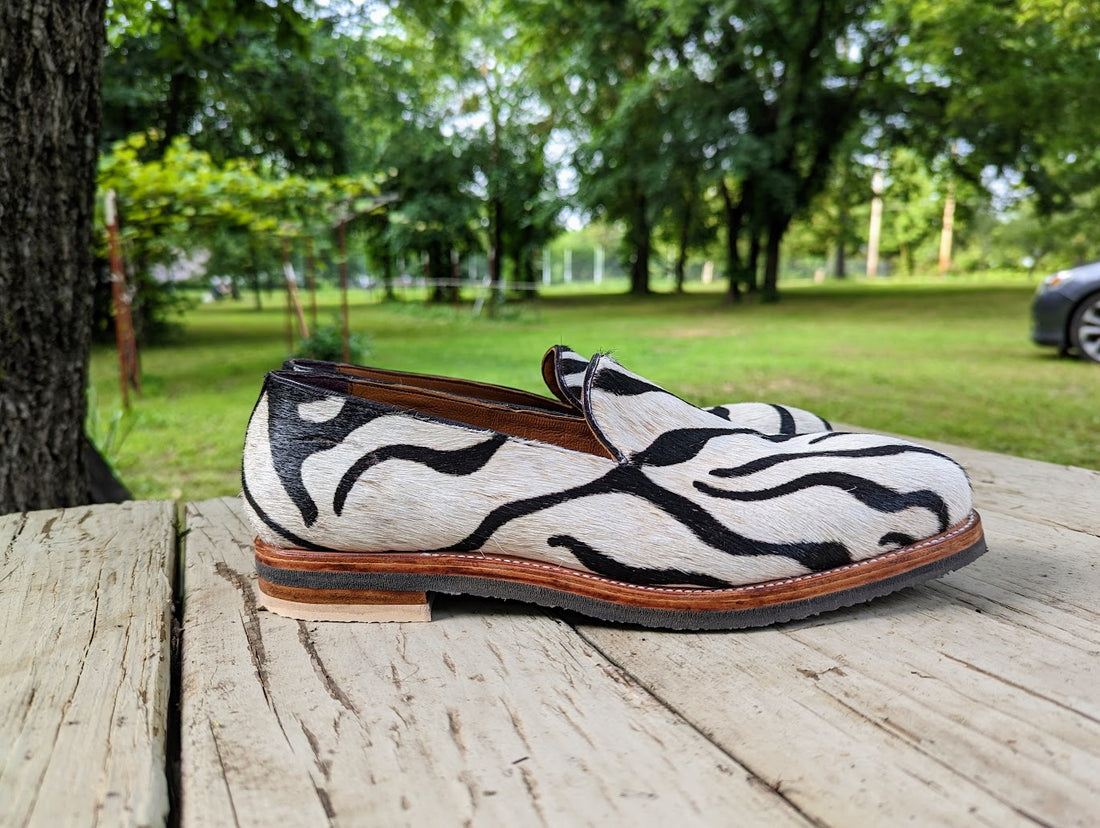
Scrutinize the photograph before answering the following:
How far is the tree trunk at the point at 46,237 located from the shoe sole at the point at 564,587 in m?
1.12

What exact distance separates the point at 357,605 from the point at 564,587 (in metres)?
0.22

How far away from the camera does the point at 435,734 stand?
24.5 inches

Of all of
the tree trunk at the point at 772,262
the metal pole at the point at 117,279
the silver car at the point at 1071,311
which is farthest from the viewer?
the tree trunk at the point at 772,262

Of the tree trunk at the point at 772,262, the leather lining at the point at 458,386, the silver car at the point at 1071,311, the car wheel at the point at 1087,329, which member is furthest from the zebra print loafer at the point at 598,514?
the tree trunk at the point at 772,262

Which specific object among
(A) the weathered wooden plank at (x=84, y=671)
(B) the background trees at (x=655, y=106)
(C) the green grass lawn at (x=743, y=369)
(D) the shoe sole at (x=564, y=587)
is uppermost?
(B) the background trees at (x=655, y=106)

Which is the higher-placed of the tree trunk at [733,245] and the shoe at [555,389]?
the tree trunk at [733,245]

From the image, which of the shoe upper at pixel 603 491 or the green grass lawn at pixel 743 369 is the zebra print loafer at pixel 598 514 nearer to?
the shoe upper at pixel 603 491

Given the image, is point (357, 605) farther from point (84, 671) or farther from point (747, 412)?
point (747, 412)

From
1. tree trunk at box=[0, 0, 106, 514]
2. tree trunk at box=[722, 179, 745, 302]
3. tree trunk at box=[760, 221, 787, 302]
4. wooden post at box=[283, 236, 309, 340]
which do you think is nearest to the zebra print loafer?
tree trunk at box=[0, 0, 106, 514]

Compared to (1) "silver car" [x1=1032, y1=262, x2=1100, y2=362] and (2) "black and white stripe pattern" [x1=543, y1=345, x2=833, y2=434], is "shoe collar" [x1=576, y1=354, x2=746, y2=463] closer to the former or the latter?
(2) "black and white stripe pattern" [x1=543, y1=345, x2=833, y2=434]

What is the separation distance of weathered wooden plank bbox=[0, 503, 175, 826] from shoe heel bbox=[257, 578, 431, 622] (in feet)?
0.44

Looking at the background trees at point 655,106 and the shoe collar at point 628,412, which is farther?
the background trees at point 655,106

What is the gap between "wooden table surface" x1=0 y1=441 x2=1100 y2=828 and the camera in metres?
0.53

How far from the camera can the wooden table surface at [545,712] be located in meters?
0.53
